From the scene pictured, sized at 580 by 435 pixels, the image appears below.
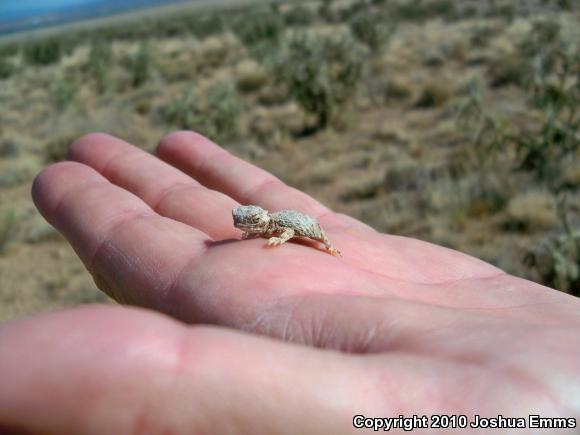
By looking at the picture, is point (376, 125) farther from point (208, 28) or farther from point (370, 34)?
point (208, 28)

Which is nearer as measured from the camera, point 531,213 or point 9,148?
point 531,213

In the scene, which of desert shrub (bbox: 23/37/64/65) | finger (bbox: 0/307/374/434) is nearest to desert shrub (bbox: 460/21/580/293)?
finger (bbox: 0/307/374/434)

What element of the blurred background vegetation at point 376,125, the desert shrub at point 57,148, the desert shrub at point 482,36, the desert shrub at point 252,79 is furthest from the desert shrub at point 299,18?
the desert shrub at point 57,148

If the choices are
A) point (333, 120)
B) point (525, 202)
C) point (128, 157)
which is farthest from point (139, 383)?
point (333, 120)

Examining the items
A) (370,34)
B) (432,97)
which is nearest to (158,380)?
(432,97)

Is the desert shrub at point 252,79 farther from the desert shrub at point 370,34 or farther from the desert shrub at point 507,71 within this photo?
the desert shrub at point 507,71

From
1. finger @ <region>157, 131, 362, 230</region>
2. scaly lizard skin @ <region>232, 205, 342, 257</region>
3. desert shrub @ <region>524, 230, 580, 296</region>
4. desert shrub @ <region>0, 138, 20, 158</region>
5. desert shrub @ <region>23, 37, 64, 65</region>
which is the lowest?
desert shrub @ <region>23, 37, 64, 65</region>

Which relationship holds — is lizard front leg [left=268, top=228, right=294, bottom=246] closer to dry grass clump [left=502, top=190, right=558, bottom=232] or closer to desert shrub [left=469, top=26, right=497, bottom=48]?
dry grass clump [left=502, top=190, right=558, bottom=232]
